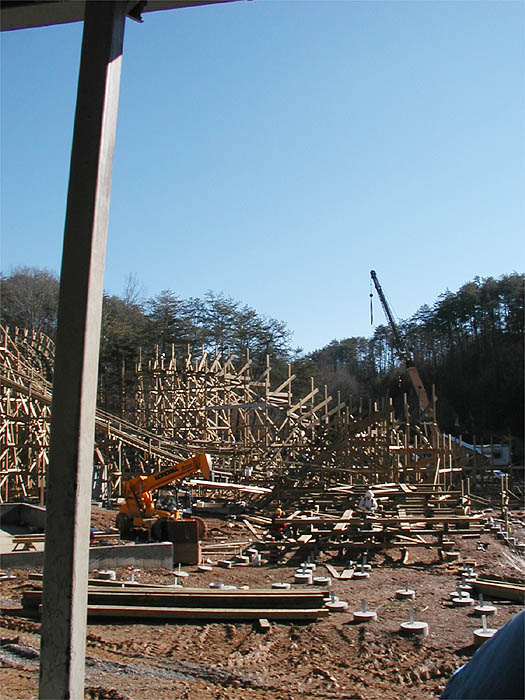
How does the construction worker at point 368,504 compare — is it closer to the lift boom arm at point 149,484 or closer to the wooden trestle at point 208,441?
the lift boom arm at point 149,484

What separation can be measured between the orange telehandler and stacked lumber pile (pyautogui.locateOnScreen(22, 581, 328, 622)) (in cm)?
449

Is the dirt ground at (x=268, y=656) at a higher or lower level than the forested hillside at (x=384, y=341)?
lower

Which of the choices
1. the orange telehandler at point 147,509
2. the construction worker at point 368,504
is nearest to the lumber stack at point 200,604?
the orange telehandler at point 147,509

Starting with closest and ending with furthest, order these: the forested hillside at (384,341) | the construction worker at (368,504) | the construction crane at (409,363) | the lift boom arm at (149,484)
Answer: the lift boom arm at (149,484) < the construction worker at (368,504) < the construction crane at (409,363) < the forested hillside at (384,341)

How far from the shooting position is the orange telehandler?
44.0ft

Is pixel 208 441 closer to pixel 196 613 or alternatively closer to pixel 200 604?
pixel 200 604

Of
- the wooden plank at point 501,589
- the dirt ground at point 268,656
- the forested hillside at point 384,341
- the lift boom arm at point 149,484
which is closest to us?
the dirt ground at point 268,656

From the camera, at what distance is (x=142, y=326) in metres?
52.5

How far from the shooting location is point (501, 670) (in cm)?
229

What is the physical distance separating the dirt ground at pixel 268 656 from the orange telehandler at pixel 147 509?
12.5ft

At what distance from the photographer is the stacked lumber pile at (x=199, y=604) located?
27.0 ft

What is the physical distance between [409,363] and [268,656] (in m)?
31.2

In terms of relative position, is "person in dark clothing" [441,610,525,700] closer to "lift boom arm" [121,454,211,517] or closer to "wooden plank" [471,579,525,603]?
"wooden plank" [471,579,525,603]

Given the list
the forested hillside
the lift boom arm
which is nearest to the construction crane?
the forested hillside
